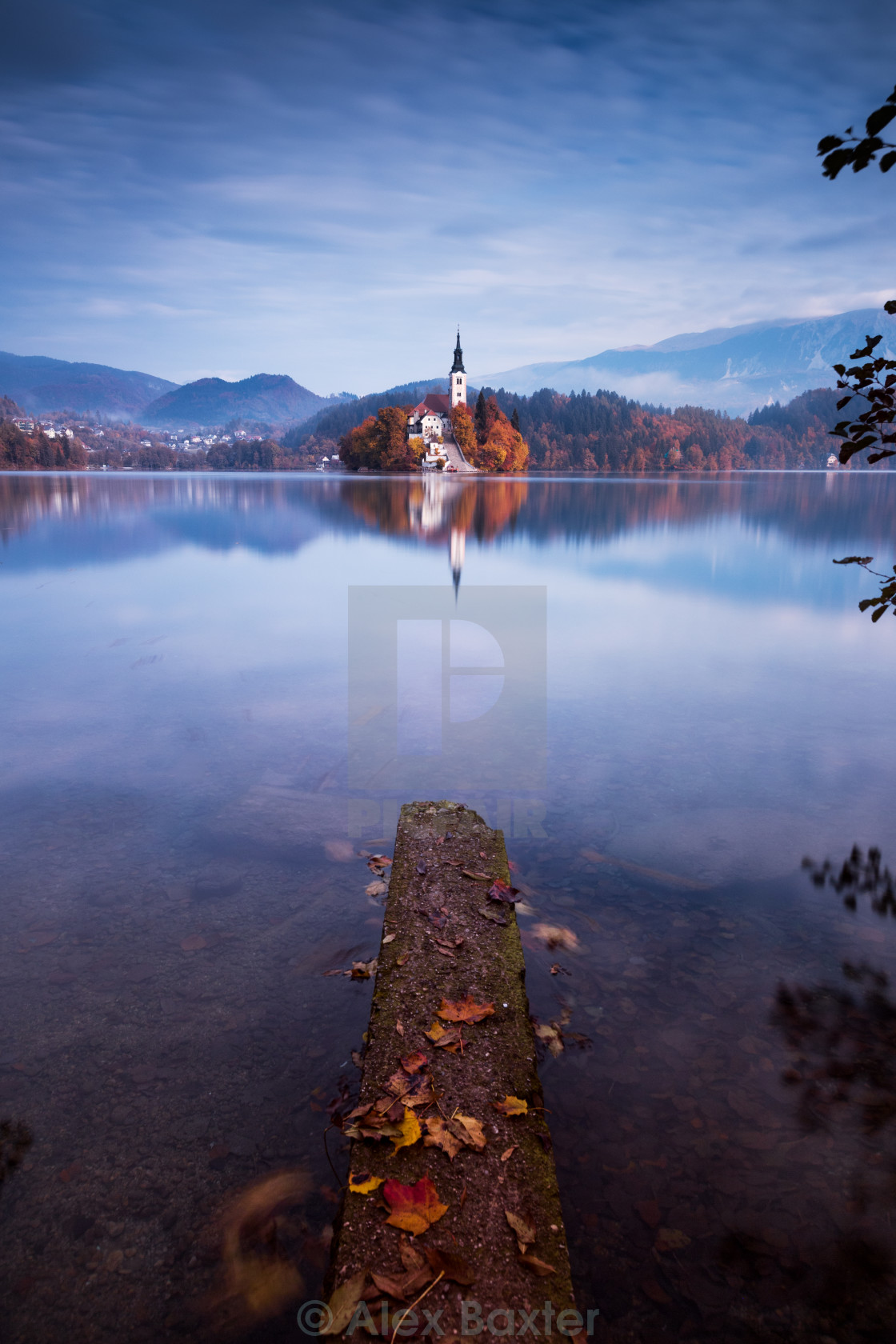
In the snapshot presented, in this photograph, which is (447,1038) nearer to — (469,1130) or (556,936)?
(469,1130)

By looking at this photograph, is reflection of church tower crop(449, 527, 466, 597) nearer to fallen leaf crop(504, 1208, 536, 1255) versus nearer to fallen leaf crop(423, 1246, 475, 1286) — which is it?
fallen leaf crop(504, 1208, 536, 1255)

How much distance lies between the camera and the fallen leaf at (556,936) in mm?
4477

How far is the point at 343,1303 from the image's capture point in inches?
89.9

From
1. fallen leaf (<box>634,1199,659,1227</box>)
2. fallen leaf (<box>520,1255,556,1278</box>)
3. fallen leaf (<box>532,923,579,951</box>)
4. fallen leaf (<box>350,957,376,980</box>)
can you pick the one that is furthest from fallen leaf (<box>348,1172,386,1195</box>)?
fallen leaf (<box>532,923,579,951</box>)

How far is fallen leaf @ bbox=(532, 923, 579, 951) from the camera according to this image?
4477 millimetres

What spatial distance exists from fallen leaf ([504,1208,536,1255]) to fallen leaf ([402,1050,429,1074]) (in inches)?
27.7

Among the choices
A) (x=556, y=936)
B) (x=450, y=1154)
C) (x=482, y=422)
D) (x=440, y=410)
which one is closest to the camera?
(x=450, y=1154)

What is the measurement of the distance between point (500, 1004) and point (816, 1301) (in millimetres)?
1614

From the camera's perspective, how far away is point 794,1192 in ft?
9.75

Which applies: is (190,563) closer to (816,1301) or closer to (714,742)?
(714,742)

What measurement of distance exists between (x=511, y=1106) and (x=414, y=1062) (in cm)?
48

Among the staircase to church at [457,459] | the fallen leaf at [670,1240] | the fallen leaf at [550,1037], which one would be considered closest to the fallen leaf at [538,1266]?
the fallen leaf at [670,1240]

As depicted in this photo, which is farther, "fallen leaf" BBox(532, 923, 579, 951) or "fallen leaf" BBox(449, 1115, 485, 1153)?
"fallen leaf" BBox(532, 923, 579, 951)

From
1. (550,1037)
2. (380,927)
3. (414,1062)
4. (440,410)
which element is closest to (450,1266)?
(414,1062)
